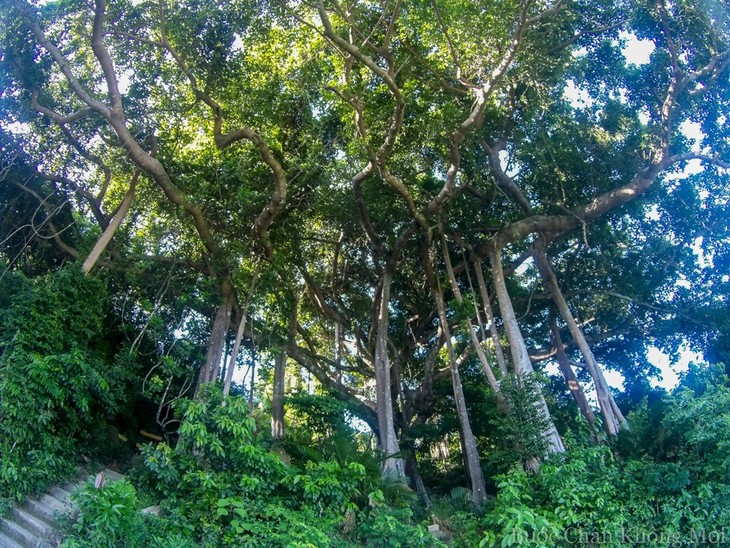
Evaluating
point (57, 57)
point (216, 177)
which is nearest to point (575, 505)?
point (216, 177)

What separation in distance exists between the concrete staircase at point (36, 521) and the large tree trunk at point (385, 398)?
14.3 ft

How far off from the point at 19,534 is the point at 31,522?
0.18 meters

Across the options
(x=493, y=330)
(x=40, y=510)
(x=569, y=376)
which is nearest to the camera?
(x=40, y=510)

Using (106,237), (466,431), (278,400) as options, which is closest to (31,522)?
(106,237)

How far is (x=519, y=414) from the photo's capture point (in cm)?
872

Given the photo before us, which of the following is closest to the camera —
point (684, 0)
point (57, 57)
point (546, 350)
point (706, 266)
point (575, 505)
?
point (575, 505)

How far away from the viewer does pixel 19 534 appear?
6.13 m

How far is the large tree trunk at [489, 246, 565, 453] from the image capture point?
8859mm

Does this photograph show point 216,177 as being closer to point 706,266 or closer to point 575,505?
point 575,505

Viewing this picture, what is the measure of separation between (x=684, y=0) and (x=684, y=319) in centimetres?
629

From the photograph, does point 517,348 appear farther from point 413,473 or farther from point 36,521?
point 36,521

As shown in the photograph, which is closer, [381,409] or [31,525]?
[31,525]

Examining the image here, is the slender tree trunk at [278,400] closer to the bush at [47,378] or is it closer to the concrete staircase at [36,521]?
the bush at [47,378]

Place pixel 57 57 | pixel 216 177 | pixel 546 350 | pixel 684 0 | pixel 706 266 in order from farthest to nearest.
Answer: pixel 546 350, pixel 706 266, pixel 216 177, pixel 684 0, pixel 57 57
